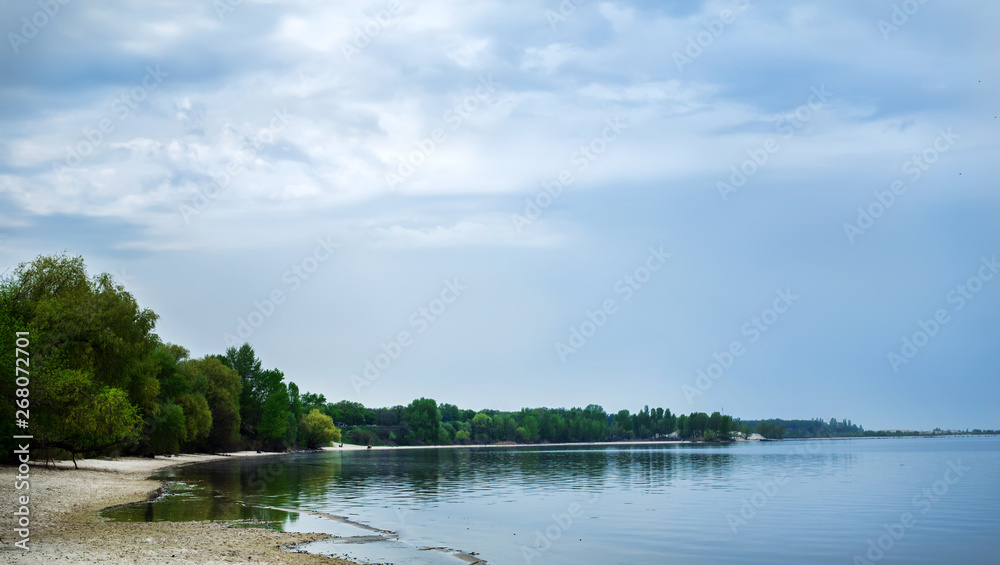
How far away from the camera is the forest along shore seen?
2322 centimetres

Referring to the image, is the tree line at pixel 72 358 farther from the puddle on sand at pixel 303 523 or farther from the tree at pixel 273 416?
the tree at pixel 273 416

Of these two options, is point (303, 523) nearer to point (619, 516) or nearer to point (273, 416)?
point (619, 516)

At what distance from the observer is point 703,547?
113 ft

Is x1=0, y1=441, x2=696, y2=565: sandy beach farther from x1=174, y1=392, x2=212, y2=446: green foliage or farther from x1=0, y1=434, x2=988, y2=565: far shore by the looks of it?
x1=174, y1=392, x2=212, y2=446: green foliage

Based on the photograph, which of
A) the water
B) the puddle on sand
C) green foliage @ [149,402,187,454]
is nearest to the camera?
the puddle on sand

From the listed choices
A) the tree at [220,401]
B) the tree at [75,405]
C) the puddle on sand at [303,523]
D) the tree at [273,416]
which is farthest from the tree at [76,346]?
the tree at [273,416]

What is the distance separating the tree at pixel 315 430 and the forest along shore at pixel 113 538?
474 ft

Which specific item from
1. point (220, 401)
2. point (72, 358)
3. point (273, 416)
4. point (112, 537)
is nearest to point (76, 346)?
point (72, 358)

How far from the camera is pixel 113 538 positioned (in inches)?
1067

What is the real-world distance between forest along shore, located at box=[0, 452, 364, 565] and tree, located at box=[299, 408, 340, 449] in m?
144

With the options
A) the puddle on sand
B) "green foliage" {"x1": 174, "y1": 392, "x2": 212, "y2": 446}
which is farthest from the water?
"green foliage" {"x1": 174, "y1": 392, "x2": 212, "y2": 446}

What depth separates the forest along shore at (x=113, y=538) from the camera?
23.2 metres

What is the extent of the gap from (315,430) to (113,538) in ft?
555

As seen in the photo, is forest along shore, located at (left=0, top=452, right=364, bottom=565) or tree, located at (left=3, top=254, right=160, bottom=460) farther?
tree, located at (left=3, top=254, right=160, bottom=460)
